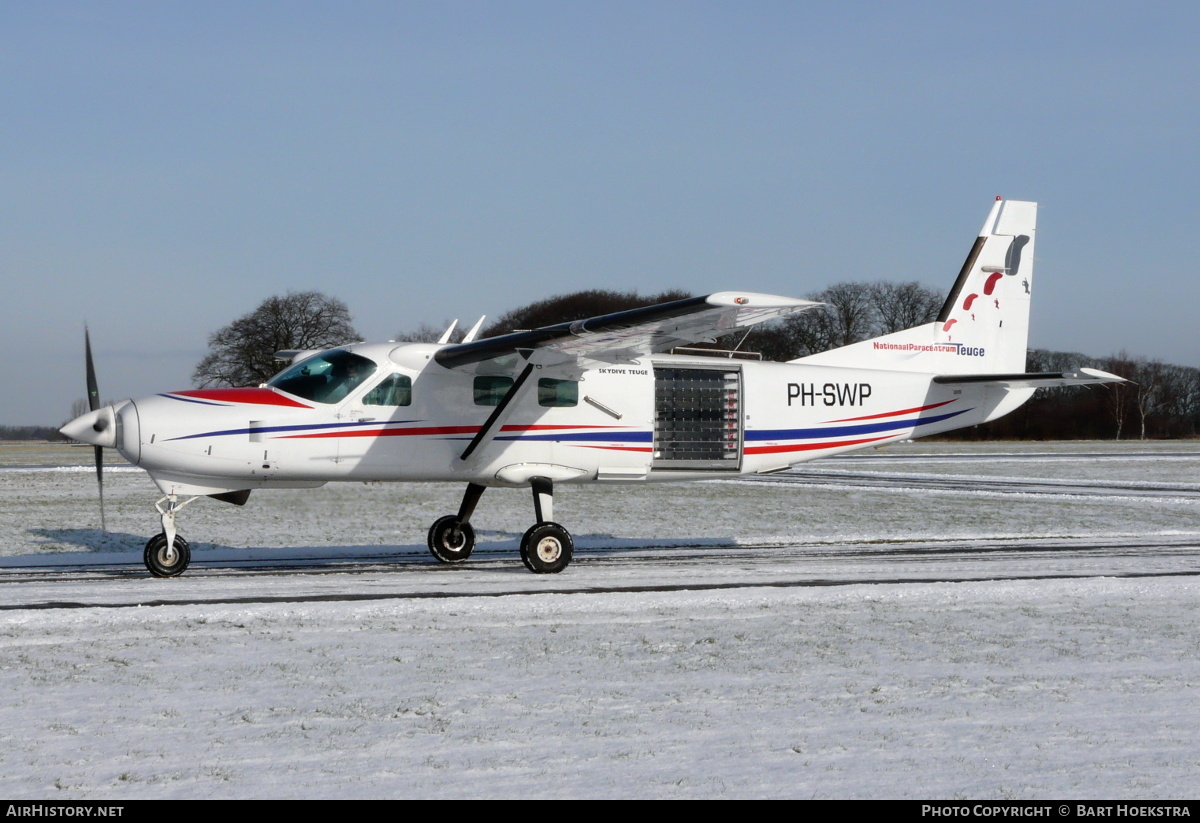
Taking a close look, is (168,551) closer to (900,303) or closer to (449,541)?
(449,541)

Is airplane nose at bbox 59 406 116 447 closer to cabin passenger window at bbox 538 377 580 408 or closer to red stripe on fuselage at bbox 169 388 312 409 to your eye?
red stripe on fuselage at bbox 169 388 312 409

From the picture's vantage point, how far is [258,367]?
4650 centimetres

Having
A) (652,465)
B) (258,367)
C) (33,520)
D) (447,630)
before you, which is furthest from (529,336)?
(258,367)

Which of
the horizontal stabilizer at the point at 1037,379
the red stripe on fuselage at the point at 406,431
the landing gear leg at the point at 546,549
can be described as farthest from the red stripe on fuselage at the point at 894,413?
the landing gear leg at the point at 546,549

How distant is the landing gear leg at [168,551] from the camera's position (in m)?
13.5

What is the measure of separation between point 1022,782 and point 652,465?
972 centimetres

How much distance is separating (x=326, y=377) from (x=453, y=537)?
10.5 ft

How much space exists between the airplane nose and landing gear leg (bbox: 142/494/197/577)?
1052 millimetres

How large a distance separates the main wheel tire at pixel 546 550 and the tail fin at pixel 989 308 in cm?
539

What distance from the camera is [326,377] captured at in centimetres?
1395

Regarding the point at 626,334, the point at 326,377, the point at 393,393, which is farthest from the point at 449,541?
the point at 626,334

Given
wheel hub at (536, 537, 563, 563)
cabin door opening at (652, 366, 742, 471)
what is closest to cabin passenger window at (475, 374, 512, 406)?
wheel hub at (536, 537, 563, 563)
